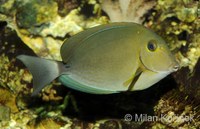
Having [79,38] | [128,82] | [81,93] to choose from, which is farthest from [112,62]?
[81,93]

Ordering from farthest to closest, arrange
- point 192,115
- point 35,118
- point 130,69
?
point 35,118 → point 192,115 → point 130,69

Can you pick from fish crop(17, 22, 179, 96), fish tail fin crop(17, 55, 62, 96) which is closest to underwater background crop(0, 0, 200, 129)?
fish crop(17, 22, 179, 96)

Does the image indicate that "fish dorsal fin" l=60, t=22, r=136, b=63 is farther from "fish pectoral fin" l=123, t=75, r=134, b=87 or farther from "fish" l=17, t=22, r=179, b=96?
"fish pectoral fin" l=123, t=75, r=134, b=87

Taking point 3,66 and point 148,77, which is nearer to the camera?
point 148,77

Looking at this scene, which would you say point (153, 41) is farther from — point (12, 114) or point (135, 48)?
point (12, 114)

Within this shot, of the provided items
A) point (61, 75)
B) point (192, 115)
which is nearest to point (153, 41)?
point (61, 75)

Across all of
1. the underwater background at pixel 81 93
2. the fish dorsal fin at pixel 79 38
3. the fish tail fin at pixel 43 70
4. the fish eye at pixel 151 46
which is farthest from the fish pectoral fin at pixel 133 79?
the underwater background at pixel 81 93

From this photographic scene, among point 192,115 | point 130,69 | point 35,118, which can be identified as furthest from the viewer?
point 35,118
